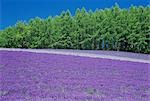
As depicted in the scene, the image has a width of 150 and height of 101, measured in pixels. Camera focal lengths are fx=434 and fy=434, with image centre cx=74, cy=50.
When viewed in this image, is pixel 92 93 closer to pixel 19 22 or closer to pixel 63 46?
pixel 63 46

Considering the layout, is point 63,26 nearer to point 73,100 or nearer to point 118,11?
point 118,11

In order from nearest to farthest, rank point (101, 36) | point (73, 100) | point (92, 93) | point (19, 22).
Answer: point (73, 100)
point (92, 93)
point (101, 36)
point (19, 22)

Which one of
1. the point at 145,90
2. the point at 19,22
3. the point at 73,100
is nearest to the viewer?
the point at 73,100

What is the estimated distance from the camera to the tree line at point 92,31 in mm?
40750

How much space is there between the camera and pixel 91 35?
138 feet

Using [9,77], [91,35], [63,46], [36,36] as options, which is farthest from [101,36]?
[9,77]

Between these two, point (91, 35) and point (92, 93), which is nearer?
point (92, 93)

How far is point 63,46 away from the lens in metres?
42.1

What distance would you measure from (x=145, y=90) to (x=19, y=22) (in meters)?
39.3

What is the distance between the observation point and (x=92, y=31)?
42750mm

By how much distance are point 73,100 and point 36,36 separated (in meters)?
37.6

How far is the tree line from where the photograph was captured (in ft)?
134

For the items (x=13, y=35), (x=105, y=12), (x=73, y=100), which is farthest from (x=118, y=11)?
(x=73, y=100)

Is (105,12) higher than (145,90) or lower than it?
higher
